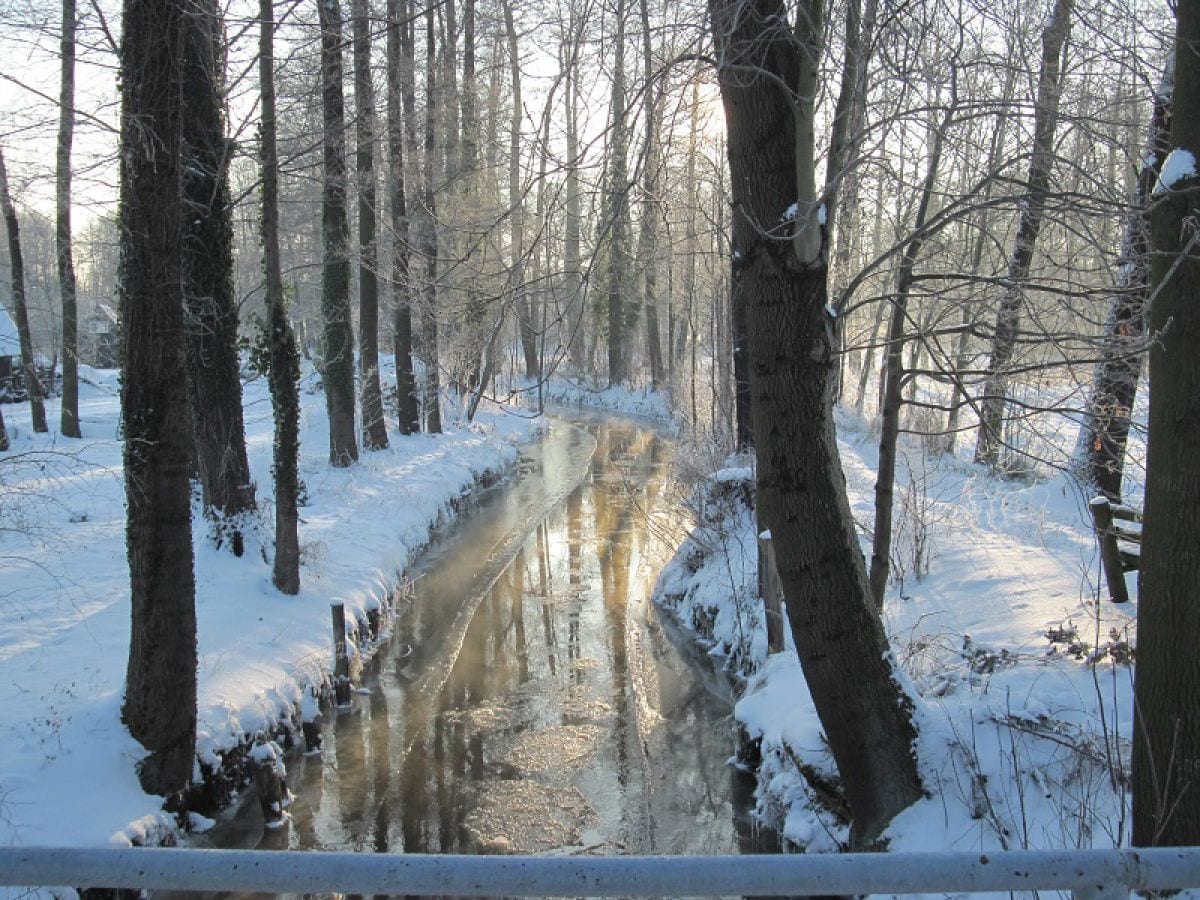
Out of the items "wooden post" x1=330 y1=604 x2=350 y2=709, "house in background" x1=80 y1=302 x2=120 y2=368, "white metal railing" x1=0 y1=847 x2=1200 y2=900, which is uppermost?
"house in background" x1=80 y1=302 x2=120 y2=368

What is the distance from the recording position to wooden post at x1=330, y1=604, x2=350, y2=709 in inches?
354

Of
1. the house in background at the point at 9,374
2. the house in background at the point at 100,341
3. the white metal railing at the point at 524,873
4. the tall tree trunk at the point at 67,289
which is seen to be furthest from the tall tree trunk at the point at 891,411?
the house in background at the point at 100,341

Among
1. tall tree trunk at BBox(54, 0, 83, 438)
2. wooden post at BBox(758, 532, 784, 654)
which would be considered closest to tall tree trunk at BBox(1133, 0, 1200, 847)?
wooden post at BBox(758, 532, 784, 654)

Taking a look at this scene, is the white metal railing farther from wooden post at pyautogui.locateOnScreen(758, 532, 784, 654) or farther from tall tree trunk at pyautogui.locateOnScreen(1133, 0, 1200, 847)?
wooden post at pyautogui.locateOnScreen(758, 532, 784, 654)

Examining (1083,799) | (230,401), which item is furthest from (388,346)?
(1083,799)

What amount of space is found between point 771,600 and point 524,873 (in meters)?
7.07

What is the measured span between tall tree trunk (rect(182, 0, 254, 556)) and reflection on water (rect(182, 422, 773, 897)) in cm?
265

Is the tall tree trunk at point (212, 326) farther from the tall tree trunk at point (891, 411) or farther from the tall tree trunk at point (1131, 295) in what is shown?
the tall tree trunk at point (1131, 295)

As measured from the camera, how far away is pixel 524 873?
1.70 meters

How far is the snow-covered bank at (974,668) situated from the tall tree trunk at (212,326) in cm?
585

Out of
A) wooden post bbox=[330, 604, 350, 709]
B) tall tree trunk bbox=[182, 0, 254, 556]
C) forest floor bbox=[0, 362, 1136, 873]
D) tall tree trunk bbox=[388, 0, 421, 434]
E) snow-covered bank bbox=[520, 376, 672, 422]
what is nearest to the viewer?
forest floor bbox=[0, 362, 1136, 873]

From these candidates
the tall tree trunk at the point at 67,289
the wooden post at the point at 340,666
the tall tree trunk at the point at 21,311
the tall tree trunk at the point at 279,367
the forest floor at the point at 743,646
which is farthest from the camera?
the tall tree trunk at the point at 67,289

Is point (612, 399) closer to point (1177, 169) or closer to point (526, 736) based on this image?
point (526, 736)

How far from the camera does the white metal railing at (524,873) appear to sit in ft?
5.56
